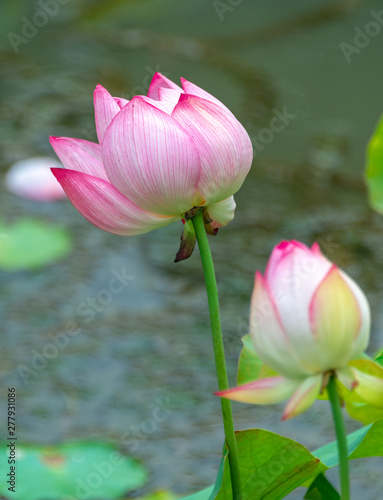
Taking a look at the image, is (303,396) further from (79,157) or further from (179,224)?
(179,224)

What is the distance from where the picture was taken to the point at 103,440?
0.98 m

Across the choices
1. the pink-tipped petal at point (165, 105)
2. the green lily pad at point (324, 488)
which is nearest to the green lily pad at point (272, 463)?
the green lily pad at point (324, 488)

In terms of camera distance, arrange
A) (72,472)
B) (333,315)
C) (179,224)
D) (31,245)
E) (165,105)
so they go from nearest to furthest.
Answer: (333,315), (165,105), (72,472), (31,245), (179,224)

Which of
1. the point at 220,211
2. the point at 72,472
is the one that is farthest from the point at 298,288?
the point at 72,472

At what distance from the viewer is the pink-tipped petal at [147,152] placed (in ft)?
1.28

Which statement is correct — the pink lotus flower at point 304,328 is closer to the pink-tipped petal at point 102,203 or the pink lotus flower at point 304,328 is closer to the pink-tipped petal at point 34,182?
the pink-tipped petal at point 102,203

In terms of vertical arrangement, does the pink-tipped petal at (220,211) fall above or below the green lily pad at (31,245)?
below

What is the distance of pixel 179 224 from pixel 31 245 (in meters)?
0.32

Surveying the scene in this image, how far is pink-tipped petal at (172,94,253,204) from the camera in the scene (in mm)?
395

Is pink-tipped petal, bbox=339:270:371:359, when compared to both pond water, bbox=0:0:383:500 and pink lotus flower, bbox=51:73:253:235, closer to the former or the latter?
pink lotus flower, bbox=51:73:253:235

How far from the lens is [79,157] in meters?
0.43

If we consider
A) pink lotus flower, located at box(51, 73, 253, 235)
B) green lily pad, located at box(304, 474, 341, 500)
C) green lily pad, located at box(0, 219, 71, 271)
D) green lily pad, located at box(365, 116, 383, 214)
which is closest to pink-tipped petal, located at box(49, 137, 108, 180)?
pink lotus flower, located at box(51, 73, 253, 235)

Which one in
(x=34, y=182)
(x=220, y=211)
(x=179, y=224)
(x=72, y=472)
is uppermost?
(x=34, y=182)

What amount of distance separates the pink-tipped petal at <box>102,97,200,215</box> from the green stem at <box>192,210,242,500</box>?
0.03m
